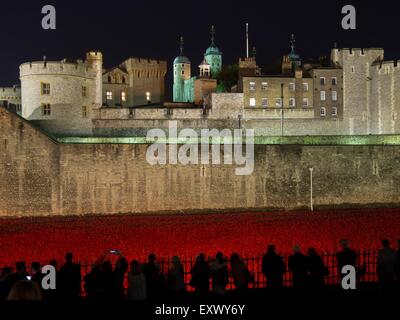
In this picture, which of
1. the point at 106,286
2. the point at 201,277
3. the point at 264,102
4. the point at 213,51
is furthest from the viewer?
the point at 213,51

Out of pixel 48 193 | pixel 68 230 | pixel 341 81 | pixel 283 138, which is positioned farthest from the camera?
pixel 341 81

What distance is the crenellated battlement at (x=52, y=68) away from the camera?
136 ft

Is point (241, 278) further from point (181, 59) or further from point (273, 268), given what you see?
point (181, 59)

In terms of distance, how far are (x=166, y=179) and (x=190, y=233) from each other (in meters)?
8.28

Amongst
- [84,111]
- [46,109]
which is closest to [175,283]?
[46,109]

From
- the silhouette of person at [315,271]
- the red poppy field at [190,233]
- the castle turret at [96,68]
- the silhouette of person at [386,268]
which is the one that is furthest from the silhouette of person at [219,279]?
the castle turret at [96,68]

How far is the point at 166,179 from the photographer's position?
35781mm

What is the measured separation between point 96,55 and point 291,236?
25564 millimetres

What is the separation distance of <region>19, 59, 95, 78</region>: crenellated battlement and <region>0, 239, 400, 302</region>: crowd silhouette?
29.5 metres

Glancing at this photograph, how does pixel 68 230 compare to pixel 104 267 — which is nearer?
pixel 104 267

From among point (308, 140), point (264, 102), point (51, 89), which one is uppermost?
point (264, 102)

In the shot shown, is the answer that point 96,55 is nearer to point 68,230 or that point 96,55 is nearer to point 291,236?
point 68,230
